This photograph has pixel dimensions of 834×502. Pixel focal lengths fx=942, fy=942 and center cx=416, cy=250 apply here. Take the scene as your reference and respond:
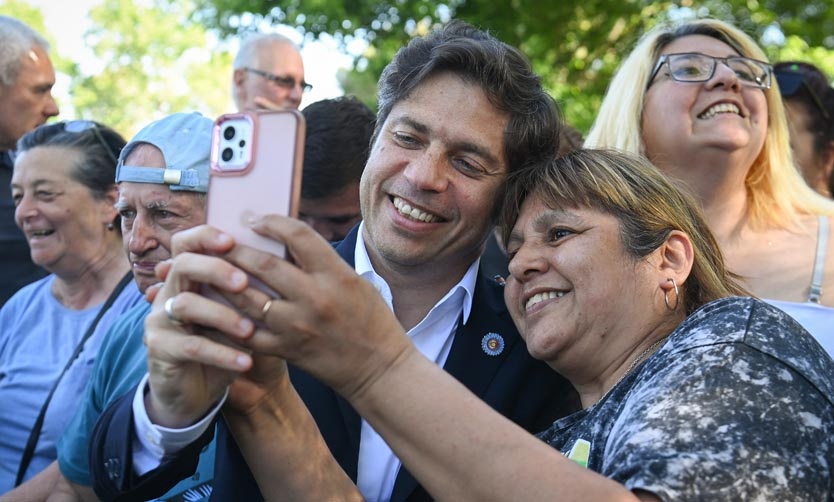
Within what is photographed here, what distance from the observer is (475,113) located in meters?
2.67

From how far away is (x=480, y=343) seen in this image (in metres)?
2.67

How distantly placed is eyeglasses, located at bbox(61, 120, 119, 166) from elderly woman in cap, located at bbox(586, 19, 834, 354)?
2.11m

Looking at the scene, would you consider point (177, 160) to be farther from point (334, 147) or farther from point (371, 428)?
point (371, 428)

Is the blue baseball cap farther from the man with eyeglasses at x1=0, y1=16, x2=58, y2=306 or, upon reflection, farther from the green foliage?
the green foliage

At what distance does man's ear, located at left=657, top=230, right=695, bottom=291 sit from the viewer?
2299 millimetres

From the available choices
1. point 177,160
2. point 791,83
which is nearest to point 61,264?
point 177,160

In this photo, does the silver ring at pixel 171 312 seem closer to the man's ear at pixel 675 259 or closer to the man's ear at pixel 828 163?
the man's ear at pixel 675 259

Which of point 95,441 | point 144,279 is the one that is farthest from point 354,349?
point 144,279

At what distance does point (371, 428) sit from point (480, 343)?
1.92 ft

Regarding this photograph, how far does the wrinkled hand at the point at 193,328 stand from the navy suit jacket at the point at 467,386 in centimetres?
34

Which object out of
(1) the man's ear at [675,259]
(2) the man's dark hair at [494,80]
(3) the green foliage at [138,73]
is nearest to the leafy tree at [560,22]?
(2) the man's dark hair at [494,80]

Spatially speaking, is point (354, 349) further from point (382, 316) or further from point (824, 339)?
point (824, 339)

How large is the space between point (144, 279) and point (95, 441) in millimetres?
1143

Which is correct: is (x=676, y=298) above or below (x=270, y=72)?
above
